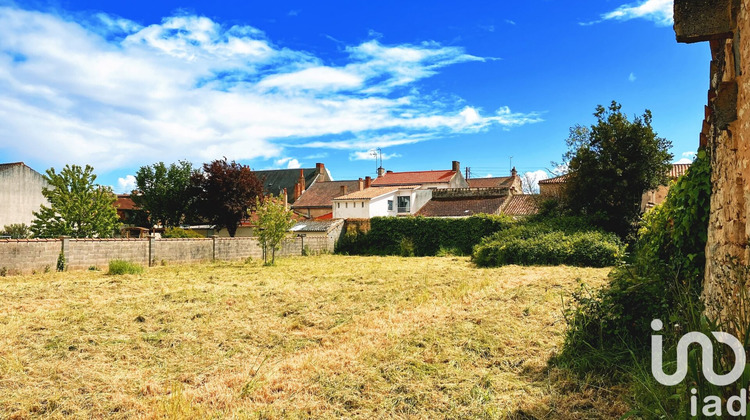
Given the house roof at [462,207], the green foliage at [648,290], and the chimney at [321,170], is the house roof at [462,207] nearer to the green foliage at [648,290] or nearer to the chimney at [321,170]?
the green foliage at [648,290]

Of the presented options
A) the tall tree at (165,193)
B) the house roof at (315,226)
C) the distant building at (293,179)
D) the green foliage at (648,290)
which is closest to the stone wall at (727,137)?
the green foliage at (648,290)

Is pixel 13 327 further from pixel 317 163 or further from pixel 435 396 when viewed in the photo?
pixel 317 163

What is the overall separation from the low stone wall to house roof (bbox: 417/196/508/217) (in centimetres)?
1137

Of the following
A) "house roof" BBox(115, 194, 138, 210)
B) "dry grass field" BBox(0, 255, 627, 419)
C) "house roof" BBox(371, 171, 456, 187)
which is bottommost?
"dry grass field" BBox(0, 255, 627, 419)

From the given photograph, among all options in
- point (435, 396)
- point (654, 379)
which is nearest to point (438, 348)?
point (435, 396)

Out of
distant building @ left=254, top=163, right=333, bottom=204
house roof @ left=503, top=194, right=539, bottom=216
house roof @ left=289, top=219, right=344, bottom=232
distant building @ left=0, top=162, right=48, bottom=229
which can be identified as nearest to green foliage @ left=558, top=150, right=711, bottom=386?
house roof @ left=503, top=194, right=539, bottom=216

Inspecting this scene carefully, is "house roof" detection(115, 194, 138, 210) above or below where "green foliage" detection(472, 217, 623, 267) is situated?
above

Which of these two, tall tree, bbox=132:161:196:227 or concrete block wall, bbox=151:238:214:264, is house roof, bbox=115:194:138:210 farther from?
concrete block wall, bbox=151:238:214:264

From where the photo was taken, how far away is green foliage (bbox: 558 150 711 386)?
450cm

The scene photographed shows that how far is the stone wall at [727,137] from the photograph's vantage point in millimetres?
3070

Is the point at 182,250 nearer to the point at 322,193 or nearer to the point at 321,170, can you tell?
the point at 322,193

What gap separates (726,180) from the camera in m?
3.56

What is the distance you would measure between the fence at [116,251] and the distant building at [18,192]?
1502cm

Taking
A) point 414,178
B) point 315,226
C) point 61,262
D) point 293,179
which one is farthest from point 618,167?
point 293,179
